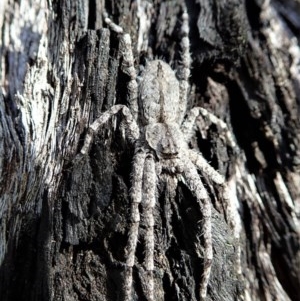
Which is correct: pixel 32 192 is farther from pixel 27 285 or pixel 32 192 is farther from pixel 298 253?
pixel 298 253

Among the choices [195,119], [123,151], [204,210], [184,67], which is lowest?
[204,210]

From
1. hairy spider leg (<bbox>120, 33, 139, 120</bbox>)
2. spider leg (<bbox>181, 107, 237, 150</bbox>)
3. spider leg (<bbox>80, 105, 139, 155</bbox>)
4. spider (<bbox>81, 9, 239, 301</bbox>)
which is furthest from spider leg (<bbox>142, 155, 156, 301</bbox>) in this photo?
hairy spider leg (<bbox>120, 33, 139, 120</bbox>)

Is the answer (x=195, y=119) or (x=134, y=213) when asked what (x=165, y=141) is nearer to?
(x=195, y=119)

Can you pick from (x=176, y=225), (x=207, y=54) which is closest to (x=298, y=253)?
(x=176, y=225)

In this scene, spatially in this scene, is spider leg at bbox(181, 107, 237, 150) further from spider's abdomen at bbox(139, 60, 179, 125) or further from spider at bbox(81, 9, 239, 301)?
spider's abdomen at bbox(139, 60, 179, 125)

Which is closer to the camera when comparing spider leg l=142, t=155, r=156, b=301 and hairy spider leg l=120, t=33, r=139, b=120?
spider leg l=142, t=155, r=156, b=301

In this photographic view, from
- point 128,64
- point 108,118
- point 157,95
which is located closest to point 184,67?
point 157,95
